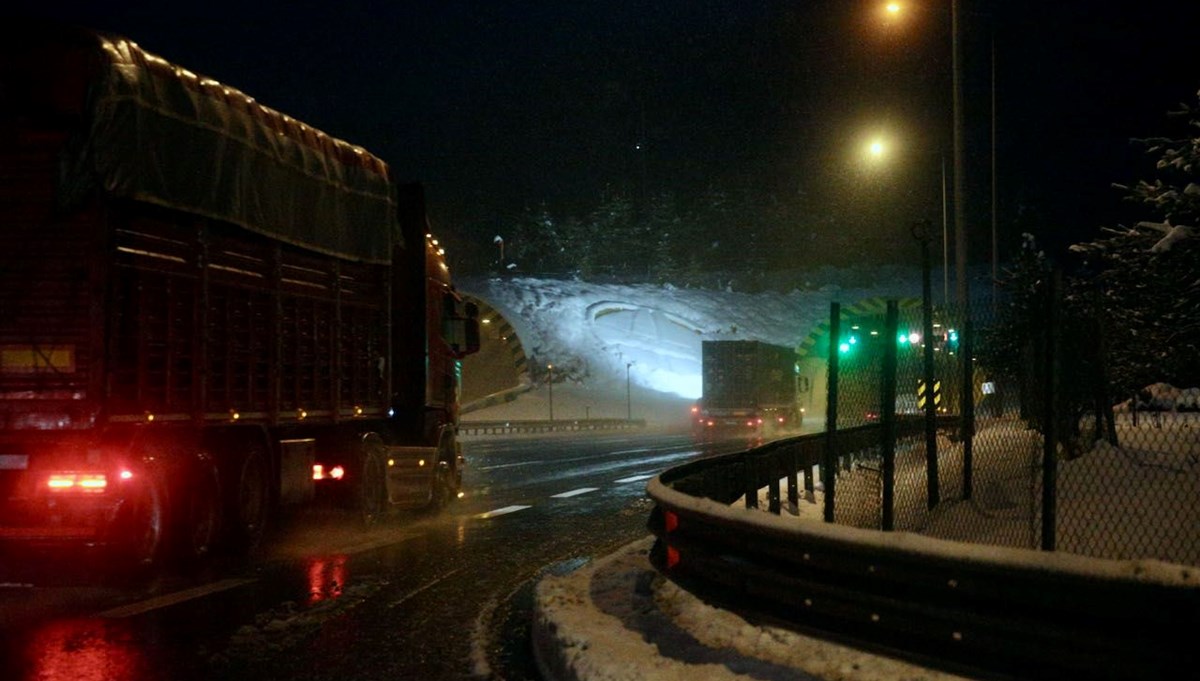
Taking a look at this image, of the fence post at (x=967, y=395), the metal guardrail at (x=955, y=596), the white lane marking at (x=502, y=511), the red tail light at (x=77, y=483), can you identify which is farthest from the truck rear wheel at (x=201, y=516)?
the fence post at (x=967, y=395)

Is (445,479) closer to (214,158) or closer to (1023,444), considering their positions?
(214,158)

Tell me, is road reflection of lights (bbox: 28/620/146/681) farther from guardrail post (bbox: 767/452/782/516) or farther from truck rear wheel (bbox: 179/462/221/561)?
guardrail post (bbox: 767/452/782/516)

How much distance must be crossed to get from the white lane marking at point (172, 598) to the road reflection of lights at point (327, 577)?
0.65 meters

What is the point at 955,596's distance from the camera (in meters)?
5.11

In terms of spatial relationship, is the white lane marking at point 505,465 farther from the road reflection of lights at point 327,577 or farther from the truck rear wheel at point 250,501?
the road reflection of lights at point 327,577

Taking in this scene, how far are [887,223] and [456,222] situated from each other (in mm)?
57325

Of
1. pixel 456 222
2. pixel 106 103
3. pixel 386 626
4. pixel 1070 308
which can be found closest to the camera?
pixel 386 626

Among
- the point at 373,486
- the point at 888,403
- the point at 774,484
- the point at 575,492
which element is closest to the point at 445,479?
the point at 373,486

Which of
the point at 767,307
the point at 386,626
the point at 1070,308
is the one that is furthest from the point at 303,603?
the point at 767,307

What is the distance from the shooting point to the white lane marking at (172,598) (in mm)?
8930

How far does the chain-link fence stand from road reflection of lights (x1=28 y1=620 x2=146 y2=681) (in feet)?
19.9

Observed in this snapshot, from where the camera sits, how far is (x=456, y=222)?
15038 cm

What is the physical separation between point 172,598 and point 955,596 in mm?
6872

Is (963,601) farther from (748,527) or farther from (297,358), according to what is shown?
(297,358)
